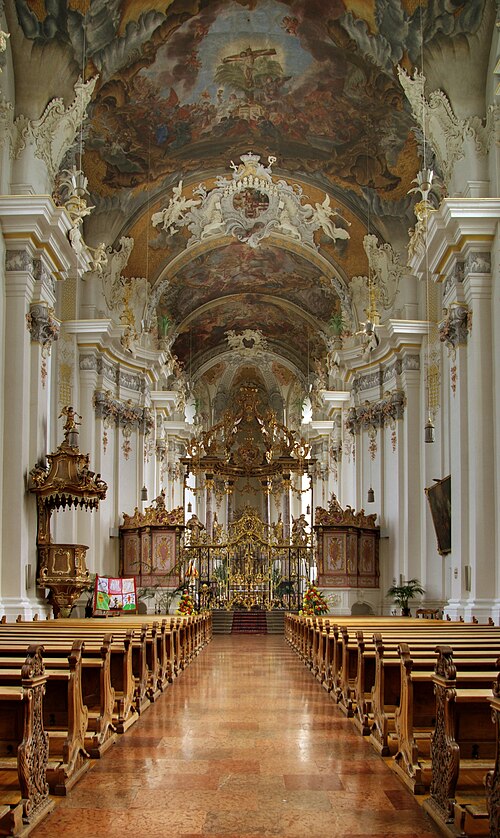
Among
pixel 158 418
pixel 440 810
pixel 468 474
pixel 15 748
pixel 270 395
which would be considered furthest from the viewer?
pixel 270 395

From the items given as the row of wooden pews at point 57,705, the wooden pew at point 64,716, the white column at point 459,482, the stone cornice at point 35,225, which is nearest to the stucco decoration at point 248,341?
the stone cornice at point 35,225

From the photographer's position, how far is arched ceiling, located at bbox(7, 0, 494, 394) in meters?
17.7

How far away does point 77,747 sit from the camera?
686cm

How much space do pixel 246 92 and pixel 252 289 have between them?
504 inches

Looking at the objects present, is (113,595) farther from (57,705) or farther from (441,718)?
(441,718)

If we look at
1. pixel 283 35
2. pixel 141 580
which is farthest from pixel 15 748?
pixel 141 580

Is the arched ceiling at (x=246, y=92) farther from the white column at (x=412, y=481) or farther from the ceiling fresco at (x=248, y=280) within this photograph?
the white column at (x=412, y=481)

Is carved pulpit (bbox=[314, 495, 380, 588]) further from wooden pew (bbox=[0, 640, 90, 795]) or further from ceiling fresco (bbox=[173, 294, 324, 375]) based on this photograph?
wooden pew (bbox=[0, 640, 90, 795])

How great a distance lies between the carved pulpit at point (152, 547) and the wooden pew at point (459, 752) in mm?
21405

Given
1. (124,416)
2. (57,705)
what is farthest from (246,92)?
(57,705)

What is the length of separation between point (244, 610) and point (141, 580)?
491 centimetres

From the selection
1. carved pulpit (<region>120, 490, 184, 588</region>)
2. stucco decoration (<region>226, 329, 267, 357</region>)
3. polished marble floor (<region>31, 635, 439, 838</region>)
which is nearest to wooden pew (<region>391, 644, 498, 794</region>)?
polished marble floor (<region>31, 635, 439, 838</region>)

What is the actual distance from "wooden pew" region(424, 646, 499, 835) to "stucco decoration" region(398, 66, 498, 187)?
13.3m

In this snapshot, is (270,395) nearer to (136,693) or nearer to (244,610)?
(244,610)
